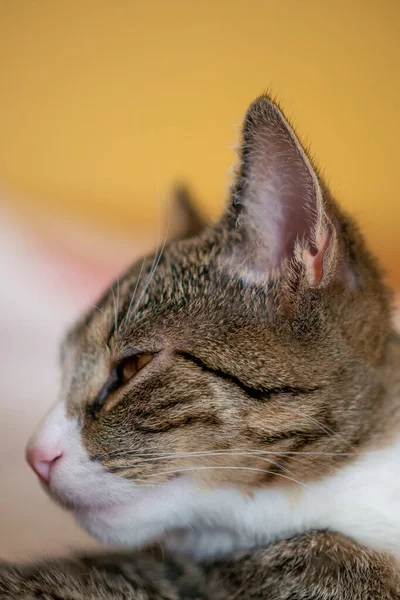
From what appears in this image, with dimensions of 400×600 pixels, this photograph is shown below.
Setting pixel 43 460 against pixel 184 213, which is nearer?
pixel 43 460

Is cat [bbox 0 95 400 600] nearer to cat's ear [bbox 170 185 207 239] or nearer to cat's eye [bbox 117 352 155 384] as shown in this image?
cat's eye [bbox 117 352 155 384]

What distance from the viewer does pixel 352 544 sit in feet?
2.46

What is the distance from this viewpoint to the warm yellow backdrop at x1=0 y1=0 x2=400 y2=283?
2.86 ft

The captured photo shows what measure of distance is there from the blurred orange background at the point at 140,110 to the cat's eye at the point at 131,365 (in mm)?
179

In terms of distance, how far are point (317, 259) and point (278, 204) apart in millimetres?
94

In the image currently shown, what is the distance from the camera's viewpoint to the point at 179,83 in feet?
3.05

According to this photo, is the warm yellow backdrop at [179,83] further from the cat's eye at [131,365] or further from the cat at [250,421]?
the cat's eye at [131,365]

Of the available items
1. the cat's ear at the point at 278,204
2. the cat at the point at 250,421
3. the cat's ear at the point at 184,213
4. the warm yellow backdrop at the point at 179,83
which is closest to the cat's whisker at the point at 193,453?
the cat at the point at 250,421

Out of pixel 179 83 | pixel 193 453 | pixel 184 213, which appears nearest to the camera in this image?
pixel 193 453

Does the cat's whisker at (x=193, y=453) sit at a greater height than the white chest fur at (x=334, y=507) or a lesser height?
greater

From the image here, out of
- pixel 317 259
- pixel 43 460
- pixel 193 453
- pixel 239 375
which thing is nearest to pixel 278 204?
pixel 317 259

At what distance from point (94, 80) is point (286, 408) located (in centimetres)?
59

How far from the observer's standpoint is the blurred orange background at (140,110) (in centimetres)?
86

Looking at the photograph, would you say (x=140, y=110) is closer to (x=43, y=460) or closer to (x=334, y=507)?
(x=43, y=460)
